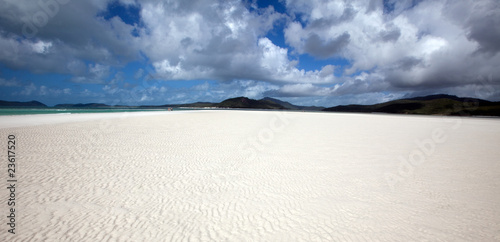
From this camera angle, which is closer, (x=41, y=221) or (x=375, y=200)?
(x=41, y=221)

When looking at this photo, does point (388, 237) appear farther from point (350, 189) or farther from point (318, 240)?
point (350, 189)

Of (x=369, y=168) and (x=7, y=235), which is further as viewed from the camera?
(x=369, y=168)

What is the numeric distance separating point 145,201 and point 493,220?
8.78 meters

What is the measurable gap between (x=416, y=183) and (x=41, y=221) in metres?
10.9

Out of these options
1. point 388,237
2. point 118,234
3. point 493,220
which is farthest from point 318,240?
point 493,220

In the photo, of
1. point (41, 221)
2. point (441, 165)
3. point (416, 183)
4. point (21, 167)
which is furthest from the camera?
point (441, 165)

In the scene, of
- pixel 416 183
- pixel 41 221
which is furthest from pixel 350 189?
pixel 41 221

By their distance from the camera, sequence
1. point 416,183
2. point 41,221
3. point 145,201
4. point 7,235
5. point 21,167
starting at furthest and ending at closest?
point 21,167, point 416,183, point 145,201, point 41,221, point 7,235

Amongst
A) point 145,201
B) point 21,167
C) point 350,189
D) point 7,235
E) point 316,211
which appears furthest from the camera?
point 21,167

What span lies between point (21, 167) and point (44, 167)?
927mm

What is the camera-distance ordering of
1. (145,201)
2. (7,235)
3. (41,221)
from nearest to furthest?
(7,235) < (41,221) < (145,201)

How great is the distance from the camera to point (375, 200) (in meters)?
5.50

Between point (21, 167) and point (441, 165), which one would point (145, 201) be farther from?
point (441, 165)

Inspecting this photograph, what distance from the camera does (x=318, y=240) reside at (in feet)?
12.8
